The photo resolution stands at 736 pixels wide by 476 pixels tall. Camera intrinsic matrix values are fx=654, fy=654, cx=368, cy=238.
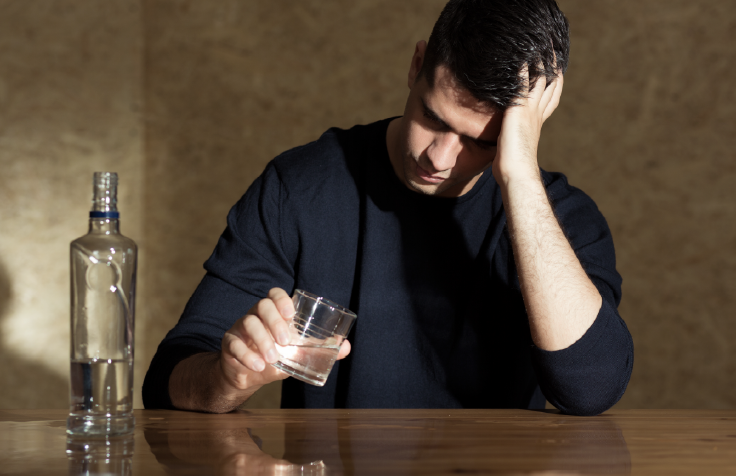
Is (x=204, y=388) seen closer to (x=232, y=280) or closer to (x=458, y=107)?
(x=232, y=280)

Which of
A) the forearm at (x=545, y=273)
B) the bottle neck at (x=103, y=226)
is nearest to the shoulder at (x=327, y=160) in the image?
the forearm at (x=545, y=273)

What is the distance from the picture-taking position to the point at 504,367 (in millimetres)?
1303

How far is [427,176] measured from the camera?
120 centimetres

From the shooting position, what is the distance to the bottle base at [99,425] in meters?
0.62

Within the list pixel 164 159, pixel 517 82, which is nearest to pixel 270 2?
pixel 164 159

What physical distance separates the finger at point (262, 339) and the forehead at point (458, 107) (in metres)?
0.55

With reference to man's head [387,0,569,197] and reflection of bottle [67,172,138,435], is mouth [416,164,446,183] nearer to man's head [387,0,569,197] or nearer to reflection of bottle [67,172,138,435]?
man's head [387,0,569,197]

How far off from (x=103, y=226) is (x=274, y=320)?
23 centimetres

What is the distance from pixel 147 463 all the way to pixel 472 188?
922mm

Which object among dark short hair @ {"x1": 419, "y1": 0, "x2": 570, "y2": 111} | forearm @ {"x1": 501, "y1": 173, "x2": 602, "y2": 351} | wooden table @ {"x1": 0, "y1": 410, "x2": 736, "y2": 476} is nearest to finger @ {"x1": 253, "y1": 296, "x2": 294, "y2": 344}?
wooden table @ {"x1": 0, "y1": 410, "x2": 736, "y2": 476}

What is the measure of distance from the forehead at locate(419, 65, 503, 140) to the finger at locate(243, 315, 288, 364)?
0.55 metres

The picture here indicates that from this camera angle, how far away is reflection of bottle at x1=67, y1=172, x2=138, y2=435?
1.96ft

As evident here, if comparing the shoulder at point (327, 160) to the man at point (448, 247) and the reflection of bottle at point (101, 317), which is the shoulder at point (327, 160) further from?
the reflection of bottle at point (101, 317)

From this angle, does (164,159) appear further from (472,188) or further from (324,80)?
(472,188)
